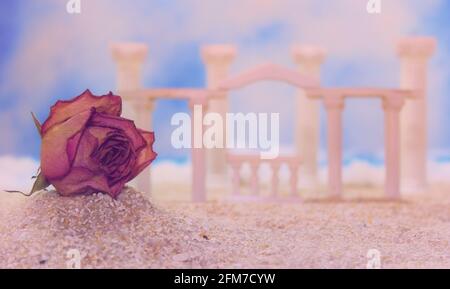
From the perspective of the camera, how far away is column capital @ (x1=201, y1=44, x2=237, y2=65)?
19.0 ft

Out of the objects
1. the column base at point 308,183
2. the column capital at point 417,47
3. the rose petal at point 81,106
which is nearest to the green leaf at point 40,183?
the rose petal at point 81,106

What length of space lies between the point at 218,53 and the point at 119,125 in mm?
3420

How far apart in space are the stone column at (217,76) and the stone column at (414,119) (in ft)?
4.57

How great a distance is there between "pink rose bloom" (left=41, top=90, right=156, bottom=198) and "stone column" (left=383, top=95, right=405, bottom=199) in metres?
2.59

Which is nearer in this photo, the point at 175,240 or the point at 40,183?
the point at 175,240

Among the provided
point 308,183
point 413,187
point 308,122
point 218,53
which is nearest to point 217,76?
point 218,53

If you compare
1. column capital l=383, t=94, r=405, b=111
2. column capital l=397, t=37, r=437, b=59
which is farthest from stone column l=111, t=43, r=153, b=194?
column capital l=397, t=37, r=437, b=59

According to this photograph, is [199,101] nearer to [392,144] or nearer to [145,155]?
[392,144]

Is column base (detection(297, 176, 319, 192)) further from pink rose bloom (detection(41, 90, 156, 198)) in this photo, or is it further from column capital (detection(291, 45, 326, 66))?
pink rose bloom (detection(41, 90, 156, 198))

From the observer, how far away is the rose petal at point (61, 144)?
241 cm

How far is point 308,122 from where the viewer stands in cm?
621

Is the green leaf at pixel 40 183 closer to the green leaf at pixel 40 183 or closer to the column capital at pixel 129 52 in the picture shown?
the green leaf at pixel 40 183
